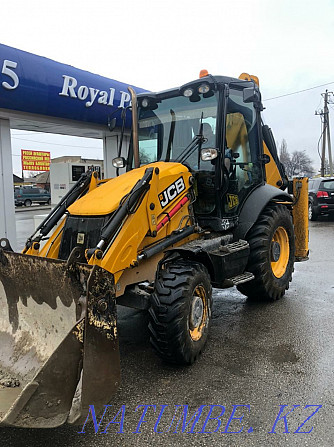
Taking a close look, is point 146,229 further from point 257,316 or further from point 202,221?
point 257,316

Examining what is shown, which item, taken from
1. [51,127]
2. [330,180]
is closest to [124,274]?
[51,127]

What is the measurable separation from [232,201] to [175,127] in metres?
1.17

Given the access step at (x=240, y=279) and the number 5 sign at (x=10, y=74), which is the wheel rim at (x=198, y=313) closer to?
the access step at (x=240, y=279)

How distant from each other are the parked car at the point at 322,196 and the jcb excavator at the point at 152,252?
8.66m

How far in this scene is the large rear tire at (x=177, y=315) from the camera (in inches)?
134

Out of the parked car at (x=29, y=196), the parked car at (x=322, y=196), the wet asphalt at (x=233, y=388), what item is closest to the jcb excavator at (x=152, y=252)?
the wet asphalt at (x=233, y=388)

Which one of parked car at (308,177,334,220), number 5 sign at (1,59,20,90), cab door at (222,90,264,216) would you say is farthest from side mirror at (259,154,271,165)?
parked car at (308,177,334,220)

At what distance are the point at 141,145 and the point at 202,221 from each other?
52.4 inches

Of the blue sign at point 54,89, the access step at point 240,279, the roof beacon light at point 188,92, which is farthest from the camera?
the blue sign at point 54,89

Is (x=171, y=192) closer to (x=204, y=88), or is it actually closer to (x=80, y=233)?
(x=80, y=233)

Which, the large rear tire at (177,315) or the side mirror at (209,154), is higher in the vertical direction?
the side mirror at (209,154)

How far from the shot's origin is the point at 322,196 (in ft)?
45.9

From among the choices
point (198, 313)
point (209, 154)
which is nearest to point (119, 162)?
point (209, 154)

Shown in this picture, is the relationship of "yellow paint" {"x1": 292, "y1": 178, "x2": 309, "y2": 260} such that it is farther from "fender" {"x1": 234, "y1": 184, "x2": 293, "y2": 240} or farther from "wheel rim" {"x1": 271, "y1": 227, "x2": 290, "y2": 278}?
"fender" {"x1": 234, "y1": 184, "x2": 293, "y2": 240}
